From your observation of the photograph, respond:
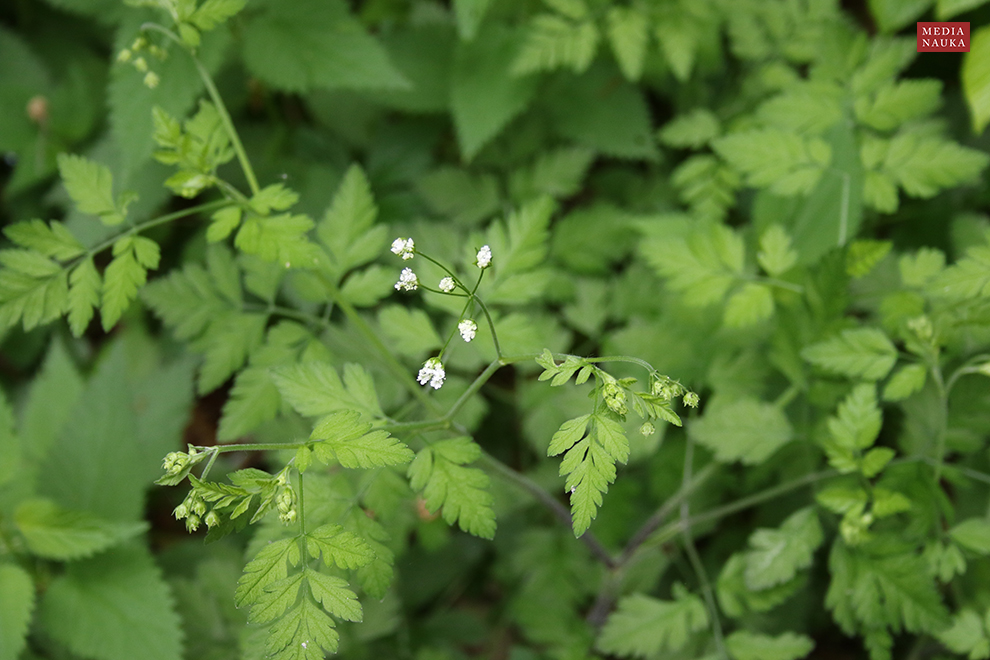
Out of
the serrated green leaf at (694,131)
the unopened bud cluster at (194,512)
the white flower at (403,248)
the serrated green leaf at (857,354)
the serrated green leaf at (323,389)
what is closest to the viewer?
the unopened bud cluster at (194,512)

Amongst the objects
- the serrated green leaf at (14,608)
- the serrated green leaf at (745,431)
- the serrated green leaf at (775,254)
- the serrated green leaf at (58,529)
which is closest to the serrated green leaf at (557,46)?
the serrated green leaf at (775,254)

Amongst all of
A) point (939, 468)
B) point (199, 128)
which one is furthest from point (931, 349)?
point (199, 128)

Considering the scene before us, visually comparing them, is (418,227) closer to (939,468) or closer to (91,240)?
(91,240)

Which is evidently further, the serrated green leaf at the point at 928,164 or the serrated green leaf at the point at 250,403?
the serrated green leaf at the point at 928,164

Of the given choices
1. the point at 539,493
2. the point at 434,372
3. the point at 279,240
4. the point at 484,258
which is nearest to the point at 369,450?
the point at 434,372

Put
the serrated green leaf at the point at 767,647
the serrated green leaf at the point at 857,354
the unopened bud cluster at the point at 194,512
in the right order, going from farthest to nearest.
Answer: the serrated green leaf at the point at 767,647 < the serrated green leaf at the point at 857,354 < the unopened bud cluster at the point at 194,512

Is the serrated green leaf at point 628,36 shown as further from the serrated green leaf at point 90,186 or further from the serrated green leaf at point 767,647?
the serrated green leaf at point 767,647

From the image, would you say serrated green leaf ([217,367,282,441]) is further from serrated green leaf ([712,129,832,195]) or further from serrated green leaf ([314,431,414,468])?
serrated green leaf ([712,129,832,195])
